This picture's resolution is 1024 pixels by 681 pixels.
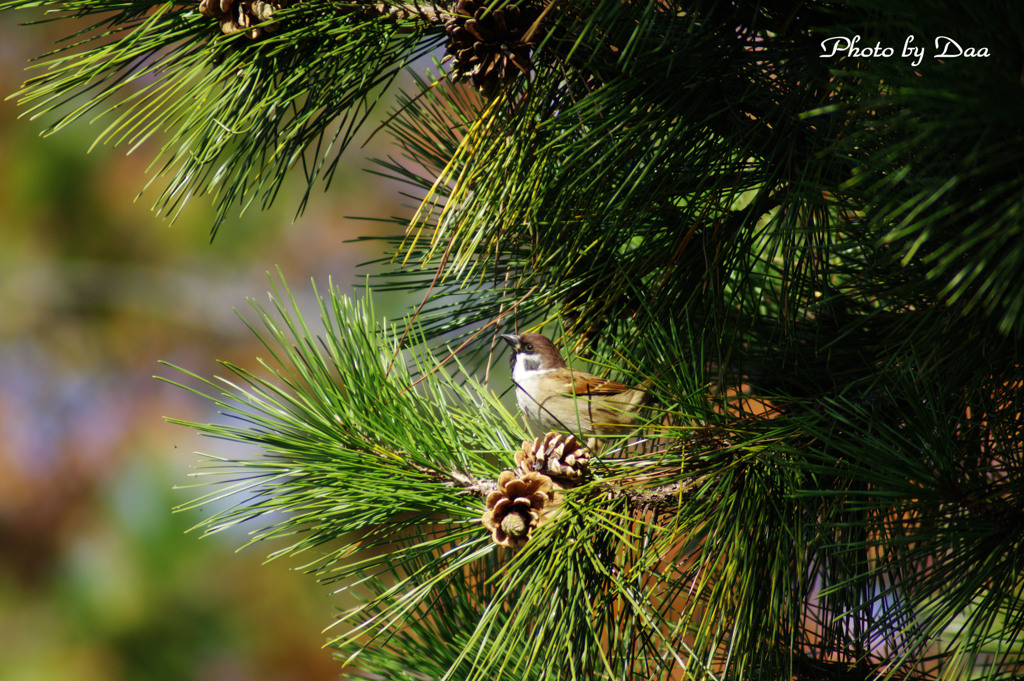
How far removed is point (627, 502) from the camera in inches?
43.2

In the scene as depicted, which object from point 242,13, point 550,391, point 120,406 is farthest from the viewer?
point 120,406

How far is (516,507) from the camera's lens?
3.49 ft

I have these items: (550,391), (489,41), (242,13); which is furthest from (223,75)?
(550,391)

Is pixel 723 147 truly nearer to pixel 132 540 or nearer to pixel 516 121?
pixel 516 121

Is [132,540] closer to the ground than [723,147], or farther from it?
closer to the ground

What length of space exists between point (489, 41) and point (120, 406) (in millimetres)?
6046

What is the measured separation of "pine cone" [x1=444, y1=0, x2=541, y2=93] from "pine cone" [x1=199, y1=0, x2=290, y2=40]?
0.30 metres

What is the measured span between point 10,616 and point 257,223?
3.46 meters

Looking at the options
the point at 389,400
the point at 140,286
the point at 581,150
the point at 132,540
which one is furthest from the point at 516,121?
the point at 140,286

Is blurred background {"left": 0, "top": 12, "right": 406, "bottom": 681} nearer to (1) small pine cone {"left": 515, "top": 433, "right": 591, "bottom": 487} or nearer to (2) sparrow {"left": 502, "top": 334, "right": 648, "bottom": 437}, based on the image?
(2) sparrow {"left": 502, "top": 334, "right": 648, "bottom": 437}

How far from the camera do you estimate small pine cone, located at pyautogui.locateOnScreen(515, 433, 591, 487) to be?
111 centimetres

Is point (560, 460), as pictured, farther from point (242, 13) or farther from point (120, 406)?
point (120, 406)

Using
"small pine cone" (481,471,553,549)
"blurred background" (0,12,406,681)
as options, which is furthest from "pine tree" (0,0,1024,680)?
"blurred background" (0,12,406,681)

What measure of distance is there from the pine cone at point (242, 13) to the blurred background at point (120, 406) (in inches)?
143
